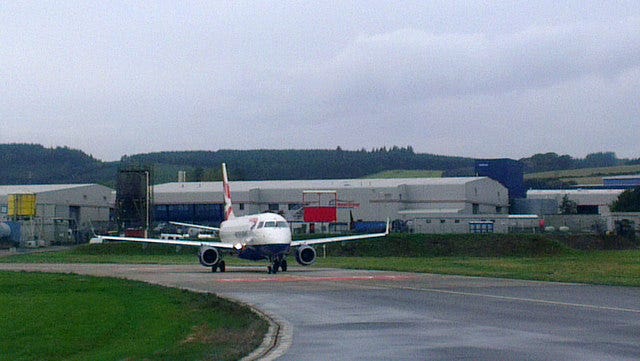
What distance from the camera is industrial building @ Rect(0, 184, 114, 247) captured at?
104250mm

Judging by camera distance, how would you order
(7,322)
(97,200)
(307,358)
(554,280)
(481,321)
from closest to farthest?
(307,358) < (481,321) < (7,322) < (554,280) < (97,200)

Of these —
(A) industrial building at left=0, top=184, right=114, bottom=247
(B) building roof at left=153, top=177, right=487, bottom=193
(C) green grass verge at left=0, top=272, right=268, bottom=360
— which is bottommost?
(C) green grass verge at left=0, top=272, right=268, bottom=360

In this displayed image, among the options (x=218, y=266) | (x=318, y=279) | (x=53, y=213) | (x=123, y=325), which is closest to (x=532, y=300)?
(x=123, y=325)

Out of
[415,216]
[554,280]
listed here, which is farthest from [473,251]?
[554,280]

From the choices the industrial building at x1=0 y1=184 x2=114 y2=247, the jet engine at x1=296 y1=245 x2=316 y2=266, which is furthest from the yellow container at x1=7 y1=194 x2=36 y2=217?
the jet engine at x1=296 y1=245 x2=316 y2=266

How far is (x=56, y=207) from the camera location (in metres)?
116

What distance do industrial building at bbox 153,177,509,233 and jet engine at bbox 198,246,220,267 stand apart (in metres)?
54.0

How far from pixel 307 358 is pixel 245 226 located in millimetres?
36810

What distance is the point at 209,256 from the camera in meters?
51.3

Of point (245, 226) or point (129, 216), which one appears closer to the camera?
point (245, 226)

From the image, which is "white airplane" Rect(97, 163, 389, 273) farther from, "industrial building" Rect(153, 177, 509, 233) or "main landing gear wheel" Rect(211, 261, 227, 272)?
"industrial building" Rect(153, 177, 509, 233)

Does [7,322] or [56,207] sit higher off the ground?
[56,207]

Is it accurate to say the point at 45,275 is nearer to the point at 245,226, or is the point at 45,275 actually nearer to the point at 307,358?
the point at 245,226

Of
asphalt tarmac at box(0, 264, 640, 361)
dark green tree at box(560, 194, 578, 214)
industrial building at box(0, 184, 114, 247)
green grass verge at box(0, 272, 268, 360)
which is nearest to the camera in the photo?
asphalt tarmac at box(0, 264, 640, 361)
